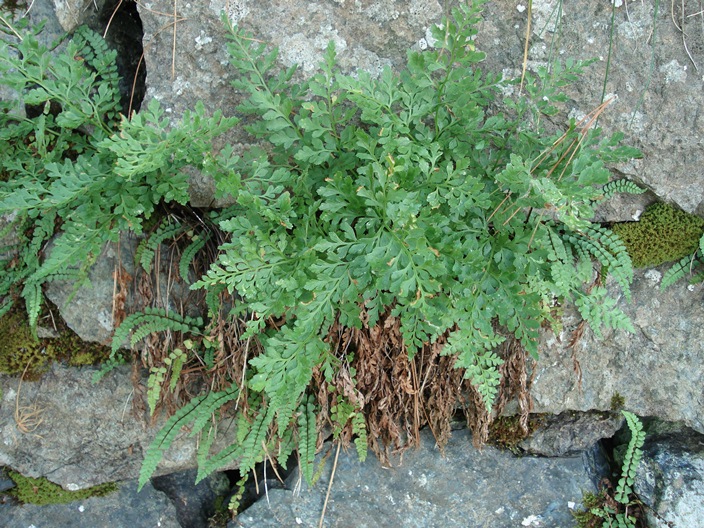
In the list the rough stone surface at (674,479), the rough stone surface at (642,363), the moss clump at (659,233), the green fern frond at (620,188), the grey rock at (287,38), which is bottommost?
the rough stone surface at (674,479)

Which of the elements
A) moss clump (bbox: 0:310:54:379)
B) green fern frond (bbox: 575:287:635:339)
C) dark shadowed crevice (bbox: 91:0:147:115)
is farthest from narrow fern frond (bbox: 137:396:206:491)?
green fern frond (bbox: 575:287:635:339)

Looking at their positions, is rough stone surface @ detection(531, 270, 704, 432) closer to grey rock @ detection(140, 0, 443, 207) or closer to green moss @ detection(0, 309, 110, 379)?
grey rock @ detection(140, 0, 443, 207)

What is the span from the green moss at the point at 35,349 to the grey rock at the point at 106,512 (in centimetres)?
102

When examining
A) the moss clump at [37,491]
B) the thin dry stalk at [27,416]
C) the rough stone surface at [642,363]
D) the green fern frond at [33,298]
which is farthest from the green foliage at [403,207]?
the moss clump at [37,491]

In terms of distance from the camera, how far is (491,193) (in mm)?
3449

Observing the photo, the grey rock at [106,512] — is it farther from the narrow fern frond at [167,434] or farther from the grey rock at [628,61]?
the grey rock at [628,61]

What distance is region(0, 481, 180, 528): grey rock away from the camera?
177 inches

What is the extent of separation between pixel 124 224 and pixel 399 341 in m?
1.86

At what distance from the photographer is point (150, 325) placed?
405cm

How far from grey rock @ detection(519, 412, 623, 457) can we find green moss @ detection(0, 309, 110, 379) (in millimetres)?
3170

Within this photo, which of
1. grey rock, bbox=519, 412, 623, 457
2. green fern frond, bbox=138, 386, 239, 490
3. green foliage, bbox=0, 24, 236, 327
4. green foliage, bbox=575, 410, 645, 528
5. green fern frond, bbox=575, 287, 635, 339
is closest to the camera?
green foliage, bbox=0, 24, 236, 327

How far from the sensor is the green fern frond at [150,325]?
13.1 ft

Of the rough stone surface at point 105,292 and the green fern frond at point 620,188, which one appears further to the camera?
the rough stone surface at point 105,292

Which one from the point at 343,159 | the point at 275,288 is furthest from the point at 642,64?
the point at 275,288
